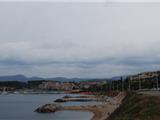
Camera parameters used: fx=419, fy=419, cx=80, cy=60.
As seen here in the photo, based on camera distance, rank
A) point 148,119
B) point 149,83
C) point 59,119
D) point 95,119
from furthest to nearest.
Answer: point 149,83
point 59,119
point 95,119
point 148,119

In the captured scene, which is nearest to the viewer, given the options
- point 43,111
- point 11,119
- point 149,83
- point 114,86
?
point 11,119

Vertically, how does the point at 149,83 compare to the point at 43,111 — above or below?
above

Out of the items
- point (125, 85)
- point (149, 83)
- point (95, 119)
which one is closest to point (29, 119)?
point (95, 119)

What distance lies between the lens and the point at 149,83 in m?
126

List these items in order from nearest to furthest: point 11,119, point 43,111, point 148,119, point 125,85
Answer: point 148,119 → point 11,119 → point 43,111 → point 125,85

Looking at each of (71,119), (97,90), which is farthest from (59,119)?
(97,90)

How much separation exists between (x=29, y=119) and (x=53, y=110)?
16.0 metres

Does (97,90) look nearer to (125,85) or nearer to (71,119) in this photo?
(125,85)

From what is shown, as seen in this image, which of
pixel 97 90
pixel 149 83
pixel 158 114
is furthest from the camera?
pixel 97 90

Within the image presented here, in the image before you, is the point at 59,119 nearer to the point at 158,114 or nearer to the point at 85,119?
the point at 85,119

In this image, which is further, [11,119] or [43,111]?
[43,111]

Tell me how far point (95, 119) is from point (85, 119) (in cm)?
177

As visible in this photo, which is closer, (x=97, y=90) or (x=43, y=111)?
(x=43, y=111)

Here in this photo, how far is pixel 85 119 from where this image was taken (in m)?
59.8
